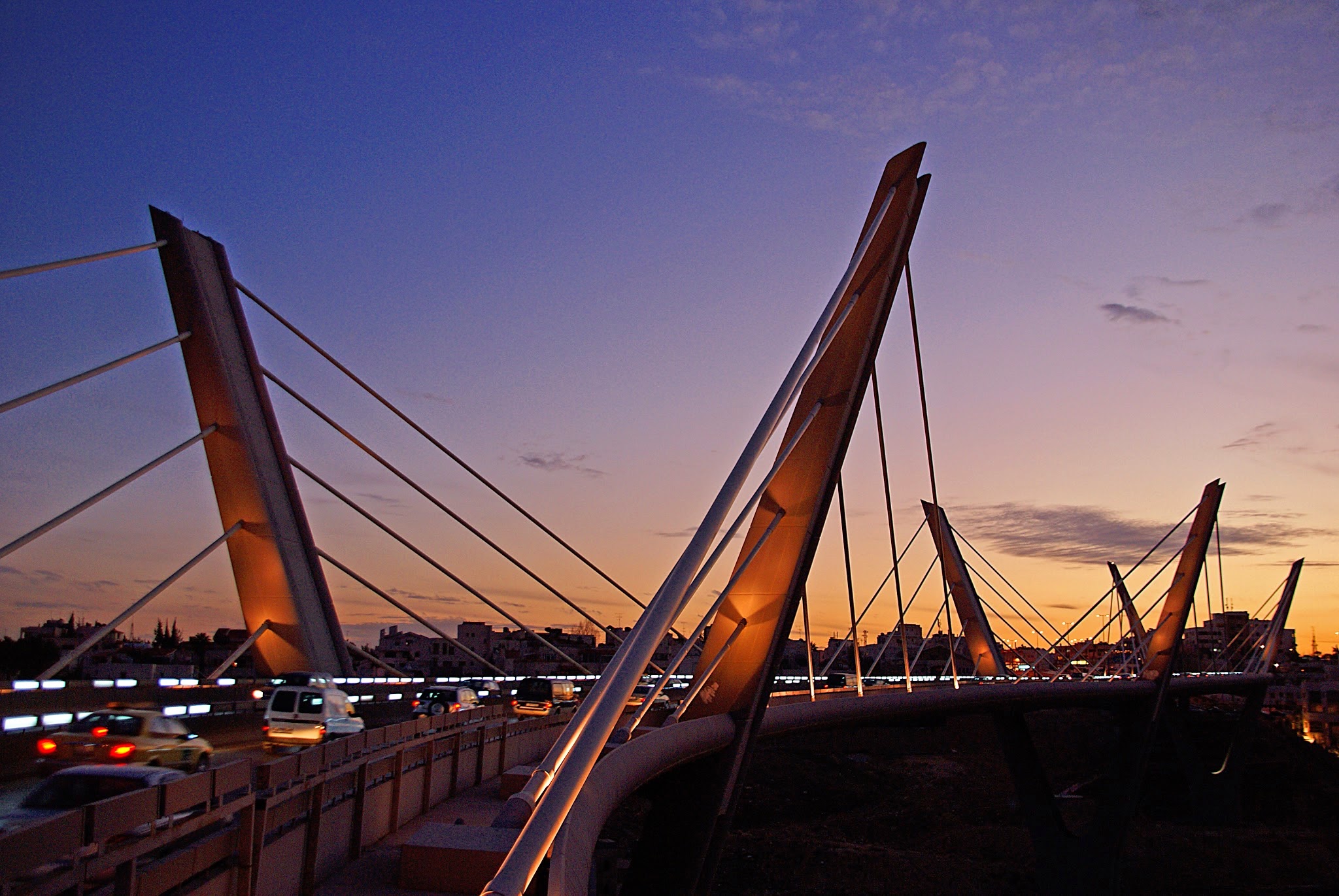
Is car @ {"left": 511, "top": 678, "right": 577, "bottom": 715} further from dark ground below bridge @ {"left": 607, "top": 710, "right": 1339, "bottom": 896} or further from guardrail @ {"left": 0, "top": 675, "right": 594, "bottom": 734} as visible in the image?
guardrail @ {"left": 0, "top": 675, "right": 594, "bottom": 734}

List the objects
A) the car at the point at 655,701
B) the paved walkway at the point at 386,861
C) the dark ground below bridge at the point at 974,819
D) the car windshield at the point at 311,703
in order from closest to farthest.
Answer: the paved walkway at the point at 386,861 < the car windshield at the point at 311,703 < the car at the point at 655,701 < the dark ground below bridge at the point at 974,819

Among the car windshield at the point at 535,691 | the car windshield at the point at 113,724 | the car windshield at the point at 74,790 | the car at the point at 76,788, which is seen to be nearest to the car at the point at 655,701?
the car windshield at the point at 535,691

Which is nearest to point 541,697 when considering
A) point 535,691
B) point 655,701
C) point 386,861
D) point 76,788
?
point 535,691

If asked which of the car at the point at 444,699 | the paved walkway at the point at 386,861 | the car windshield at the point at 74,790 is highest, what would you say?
the car windshield at the point at 74,790

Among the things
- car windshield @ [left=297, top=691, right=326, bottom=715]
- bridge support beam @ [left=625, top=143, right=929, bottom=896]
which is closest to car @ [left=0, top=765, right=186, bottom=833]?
bridge support beam @ [left=625, top=143, right=929, bottom=896]

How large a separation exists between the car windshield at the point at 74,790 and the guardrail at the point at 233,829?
3.28ft

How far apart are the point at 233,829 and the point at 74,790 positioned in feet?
6.92

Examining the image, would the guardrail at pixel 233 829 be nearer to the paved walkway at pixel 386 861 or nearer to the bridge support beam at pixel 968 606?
the paved walkway at pixel 386 861

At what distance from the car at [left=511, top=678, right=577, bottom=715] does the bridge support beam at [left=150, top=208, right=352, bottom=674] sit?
18332 millimetres

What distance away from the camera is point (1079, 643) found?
63.1 m

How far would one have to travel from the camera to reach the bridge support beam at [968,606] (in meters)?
51.5

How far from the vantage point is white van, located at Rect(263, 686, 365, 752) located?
17.7m

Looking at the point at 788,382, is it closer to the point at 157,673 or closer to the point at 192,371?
the point at 192,371

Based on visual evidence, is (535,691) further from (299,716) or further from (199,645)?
(199,645)
